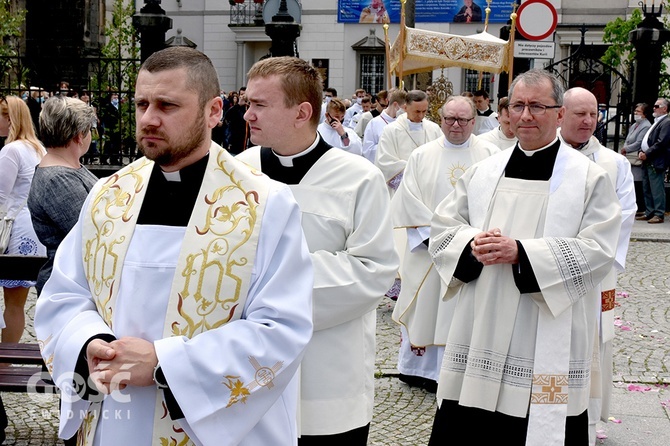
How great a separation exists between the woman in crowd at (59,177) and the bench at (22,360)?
0.34 metres

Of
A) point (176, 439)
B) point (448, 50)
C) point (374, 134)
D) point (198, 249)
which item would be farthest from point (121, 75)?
point (176, 439)

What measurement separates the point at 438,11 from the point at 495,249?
3152cm

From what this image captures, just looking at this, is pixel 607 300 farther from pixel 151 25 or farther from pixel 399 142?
pixel 151 25

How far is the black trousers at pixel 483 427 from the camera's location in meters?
4.05

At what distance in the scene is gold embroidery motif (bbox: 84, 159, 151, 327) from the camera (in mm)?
2496

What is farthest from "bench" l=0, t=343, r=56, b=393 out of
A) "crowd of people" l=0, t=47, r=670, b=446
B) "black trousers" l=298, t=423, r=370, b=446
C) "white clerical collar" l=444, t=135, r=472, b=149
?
"white clerical collar" l=444, t=135, r=472, b=149

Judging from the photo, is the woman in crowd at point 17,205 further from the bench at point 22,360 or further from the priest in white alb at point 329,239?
the priest in white alb at point 329,239

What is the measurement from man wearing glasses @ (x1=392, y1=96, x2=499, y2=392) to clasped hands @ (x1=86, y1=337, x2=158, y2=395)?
383 cm

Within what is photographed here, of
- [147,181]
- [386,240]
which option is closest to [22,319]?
[386,240]

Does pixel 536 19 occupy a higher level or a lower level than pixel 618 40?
lower

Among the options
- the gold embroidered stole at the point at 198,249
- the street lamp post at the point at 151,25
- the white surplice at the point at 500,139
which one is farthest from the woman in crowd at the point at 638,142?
the gold embroidered stole at the point at 198,249

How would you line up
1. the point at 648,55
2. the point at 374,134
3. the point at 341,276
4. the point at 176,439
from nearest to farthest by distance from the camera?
the point at 176,439 < the point at 341,276 < the point at 374,134 < the point at 648,55

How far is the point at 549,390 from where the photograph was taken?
3984mm

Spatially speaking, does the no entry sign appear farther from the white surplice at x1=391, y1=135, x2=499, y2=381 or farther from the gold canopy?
the white surplice at x1=391, y1=135, x2=499, y2=381
